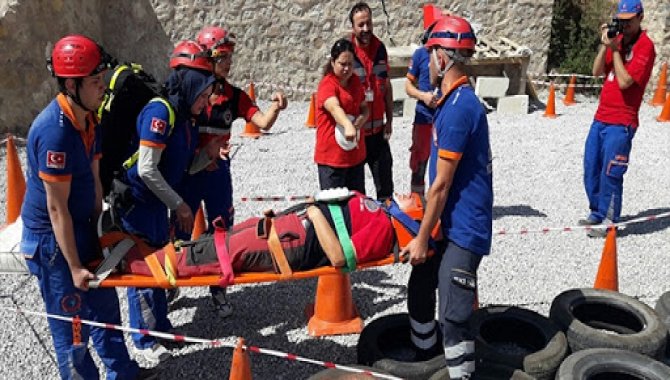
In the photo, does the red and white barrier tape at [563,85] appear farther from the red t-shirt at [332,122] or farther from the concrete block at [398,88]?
the red t-shirt at [332,122]

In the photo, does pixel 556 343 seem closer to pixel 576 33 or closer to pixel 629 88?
pixel 629 88

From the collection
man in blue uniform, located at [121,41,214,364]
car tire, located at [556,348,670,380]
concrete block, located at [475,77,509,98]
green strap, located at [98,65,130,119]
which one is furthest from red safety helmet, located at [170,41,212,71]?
concrete block, located at [475,77,509,98]

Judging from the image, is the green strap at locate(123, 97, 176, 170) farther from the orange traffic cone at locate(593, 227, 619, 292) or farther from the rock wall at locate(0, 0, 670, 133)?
the rock wall at locate(0, 0, 670, 133)

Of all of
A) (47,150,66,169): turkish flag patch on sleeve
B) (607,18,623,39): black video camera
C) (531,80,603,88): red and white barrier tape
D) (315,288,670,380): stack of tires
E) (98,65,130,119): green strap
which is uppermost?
(607,18,623,39): black video camera

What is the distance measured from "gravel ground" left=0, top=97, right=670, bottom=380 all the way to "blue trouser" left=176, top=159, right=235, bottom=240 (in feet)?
2.80

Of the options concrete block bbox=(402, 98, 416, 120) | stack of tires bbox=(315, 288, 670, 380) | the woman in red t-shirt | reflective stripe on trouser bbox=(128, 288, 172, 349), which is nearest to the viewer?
stack of tires bbox=(315, 288, 670, 380)

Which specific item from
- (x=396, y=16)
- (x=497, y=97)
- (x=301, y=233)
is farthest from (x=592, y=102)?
(x=301, y=233)

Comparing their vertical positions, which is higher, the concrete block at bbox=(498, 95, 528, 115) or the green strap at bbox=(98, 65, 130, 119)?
the green strap at bbox=(98, 65, 130, 119)

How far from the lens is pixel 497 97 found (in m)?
11.7

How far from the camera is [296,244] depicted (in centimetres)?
372

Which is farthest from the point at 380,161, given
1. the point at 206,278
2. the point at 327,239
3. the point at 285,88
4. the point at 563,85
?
the point at 563,85

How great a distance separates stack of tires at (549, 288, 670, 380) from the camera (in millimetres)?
3732

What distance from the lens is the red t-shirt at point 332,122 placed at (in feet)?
17.1

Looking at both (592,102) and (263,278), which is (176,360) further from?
(592,102)
